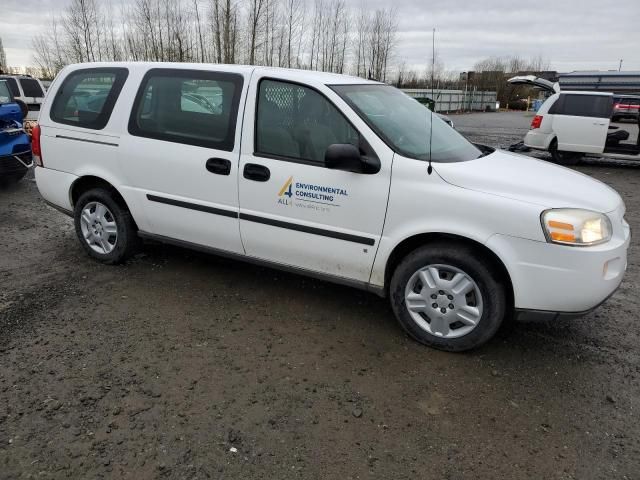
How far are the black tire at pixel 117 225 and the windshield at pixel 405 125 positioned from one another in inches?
86.4

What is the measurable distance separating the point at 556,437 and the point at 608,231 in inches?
50.8

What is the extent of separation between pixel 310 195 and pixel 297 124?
536 mm

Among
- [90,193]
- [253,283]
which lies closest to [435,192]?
[253,283]

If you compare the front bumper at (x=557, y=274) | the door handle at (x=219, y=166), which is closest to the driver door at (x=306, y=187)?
the door handle at (x=219, y=166)

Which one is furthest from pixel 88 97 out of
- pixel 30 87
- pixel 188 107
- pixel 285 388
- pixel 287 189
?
pixel 30 87

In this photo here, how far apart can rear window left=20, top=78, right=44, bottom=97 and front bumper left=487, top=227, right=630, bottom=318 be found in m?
14.1

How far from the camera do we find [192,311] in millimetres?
3816

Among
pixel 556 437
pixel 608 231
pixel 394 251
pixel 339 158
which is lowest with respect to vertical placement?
pixel 556 437

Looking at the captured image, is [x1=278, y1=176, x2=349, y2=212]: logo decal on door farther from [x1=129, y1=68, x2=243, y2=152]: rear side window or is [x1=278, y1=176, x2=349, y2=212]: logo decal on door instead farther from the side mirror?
[x1=129, y1=68, x2=243, y2=152]: rear side window

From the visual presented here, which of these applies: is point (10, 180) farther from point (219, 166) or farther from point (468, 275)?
point (468, 275)

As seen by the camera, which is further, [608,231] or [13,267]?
[13,267]

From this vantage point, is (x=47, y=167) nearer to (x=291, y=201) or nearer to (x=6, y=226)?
(x=6, y=226)

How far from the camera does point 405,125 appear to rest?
3678 millimetres

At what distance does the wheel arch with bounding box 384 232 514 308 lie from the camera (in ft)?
10.3
